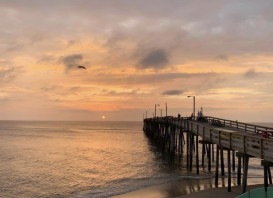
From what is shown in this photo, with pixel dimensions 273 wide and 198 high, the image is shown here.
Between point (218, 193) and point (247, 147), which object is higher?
point (247, 147)

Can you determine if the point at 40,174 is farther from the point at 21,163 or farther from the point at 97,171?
the point at 21,163

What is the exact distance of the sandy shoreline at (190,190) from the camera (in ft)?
67.9

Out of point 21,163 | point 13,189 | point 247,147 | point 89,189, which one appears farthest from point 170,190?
point 21,163

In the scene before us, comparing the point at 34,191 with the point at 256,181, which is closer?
the point at 34,191

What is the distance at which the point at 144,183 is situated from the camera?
91.2 feet

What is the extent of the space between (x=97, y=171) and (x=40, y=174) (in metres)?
6.47

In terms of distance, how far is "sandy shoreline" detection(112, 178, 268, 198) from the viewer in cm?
2070

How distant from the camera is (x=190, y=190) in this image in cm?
2353

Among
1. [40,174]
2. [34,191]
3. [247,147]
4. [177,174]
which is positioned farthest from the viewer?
[40,174]

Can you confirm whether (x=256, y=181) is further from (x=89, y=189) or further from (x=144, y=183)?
(x=89, y=189)

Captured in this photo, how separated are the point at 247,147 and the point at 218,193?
5.36 meters

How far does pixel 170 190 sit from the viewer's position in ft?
78.4

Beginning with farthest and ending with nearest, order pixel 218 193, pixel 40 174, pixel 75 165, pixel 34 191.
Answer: pixel 75 165 < pixel 40 174 < pixel 34 191 < pixel 218 193

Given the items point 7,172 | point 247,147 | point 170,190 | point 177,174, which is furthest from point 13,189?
point 247,147
